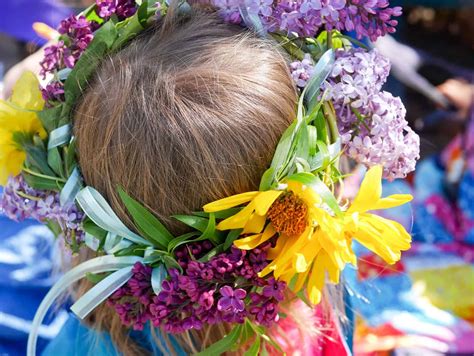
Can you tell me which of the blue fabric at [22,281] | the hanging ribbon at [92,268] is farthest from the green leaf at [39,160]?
the blue fabric at [22,281]

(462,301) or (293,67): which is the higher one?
(293,67)

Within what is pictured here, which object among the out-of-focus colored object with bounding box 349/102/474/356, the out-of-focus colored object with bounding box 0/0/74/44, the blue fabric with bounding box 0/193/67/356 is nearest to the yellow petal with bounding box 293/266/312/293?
the out-of-focus colored object with bounding box 349/102/474/356

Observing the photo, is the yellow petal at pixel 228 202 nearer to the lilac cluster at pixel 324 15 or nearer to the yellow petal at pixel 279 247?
the yellow petal at pixel 279 247

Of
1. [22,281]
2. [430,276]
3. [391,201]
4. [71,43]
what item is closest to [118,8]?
[71,43]

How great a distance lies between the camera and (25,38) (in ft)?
5.50

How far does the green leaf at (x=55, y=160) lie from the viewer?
75 centimetres

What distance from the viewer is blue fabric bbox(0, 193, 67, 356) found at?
1.15 meters

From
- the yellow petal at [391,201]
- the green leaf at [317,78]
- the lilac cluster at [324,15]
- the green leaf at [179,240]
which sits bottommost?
the green leaf at [179,240]

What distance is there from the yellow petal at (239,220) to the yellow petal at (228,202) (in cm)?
1

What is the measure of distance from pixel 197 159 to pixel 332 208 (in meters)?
0.15

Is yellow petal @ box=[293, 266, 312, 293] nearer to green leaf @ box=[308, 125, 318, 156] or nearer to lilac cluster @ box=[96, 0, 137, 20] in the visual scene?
green leaf @ box=[308, 125, 318, 156]

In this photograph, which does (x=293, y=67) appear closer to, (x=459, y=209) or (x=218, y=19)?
(x=218, y=19)

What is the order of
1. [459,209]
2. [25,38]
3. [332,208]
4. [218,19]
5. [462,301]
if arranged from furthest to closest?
1. [459,209]
2. [25,38]
3. [462,301]
4. [218,19]
5. [332,208]

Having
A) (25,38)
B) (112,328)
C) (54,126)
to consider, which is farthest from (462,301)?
(25,38)
